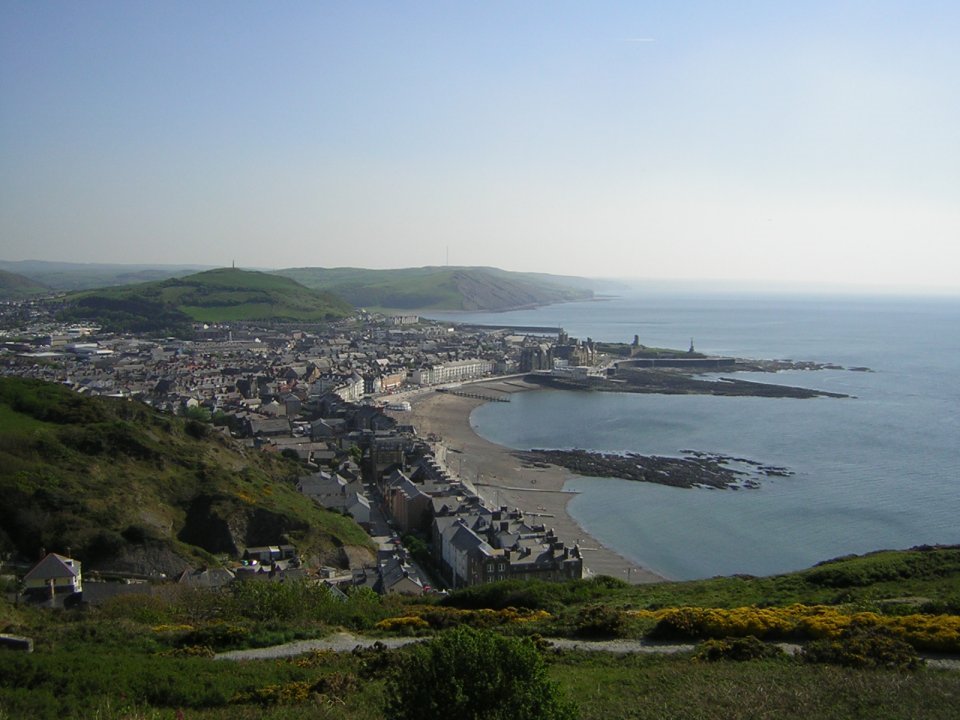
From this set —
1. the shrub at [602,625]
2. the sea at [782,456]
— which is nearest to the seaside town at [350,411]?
the sea at [782,456]

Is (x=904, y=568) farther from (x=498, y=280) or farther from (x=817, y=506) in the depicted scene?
(x=498, y=280)

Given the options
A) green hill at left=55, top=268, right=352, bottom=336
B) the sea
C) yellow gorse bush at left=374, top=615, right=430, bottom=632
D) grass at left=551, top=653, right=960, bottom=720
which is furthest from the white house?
green hill at left=55, top=268, right=352, bottom=336

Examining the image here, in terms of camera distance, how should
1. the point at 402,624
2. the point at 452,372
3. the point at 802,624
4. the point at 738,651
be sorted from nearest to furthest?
1. the point at 738,651
2. the point at 802,624
3. the point at 402,624
4. the point at 452,372

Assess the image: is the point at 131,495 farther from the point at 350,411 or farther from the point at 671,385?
the point at 671,385

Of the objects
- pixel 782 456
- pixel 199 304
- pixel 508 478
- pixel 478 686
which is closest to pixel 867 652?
pixel 478 686

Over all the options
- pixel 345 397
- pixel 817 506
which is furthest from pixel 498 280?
pixel 817 506
